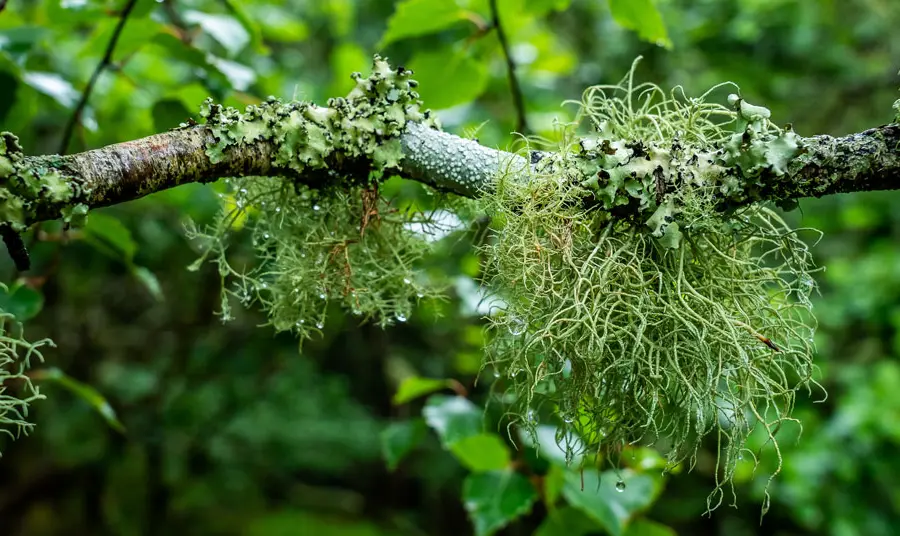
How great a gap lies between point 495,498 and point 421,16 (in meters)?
0.61

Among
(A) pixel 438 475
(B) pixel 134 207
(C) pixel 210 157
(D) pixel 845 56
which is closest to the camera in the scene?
(C) pixel 210 157

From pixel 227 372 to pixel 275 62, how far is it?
34.3 inches

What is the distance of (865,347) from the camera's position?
2078mm

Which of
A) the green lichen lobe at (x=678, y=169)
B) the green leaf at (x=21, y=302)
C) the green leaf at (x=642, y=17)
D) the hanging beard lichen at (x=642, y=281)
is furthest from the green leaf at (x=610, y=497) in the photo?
the green leaf at (x=21, y=302)

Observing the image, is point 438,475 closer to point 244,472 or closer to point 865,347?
point 244,472

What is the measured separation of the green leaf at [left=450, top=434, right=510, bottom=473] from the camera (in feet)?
2.91

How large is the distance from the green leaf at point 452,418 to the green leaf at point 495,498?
0.19 ft

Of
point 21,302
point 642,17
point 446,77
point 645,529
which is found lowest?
point 645,529

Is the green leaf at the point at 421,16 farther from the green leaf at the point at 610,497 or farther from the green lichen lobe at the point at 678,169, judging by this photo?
the green leaf at the point at 610,497

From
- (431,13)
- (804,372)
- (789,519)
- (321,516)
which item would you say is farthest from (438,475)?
(804,372)

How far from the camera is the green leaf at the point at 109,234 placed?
0.81 m

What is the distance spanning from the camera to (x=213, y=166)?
515 millimetres

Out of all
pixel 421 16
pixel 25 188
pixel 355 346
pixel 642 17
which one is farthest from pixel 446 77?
pixel 355 346

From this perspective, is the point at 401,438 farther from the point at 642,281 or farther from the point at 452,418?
the point at 642,281
